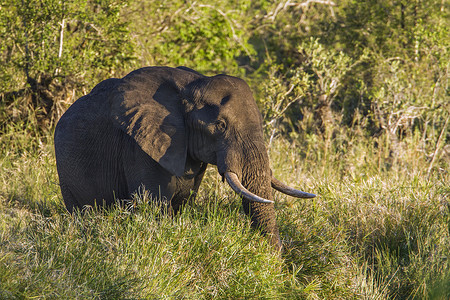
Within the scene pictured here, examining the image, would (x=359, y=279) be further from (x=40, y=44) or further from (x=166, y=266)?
(x=40, y=44)

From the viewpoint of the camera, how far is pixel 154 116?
526 cm

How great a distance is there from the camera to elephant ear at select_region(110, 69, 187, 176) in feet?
16.9

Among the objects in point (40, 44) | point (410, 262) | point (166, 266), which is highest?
point (40, 44)

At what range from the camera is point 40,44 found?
346 inches

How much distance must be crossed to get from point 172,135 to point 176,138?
4 cm

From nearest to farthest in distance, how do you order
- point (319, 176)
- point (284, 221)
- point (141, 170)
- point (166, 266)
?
point (166, 266) < point (141, 170) < point (284, 221) < point (319, 176)

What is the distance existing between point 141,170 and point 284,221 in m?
1.41

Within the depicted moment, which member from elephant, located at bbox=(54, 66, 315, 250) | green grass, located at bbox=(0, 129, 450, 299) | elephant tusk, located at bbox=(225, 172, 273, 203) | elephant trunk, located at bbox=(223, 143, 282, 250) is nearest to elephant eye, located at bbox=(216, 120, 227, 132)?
elephant, located at bbox=(54, 66, 315, 250)

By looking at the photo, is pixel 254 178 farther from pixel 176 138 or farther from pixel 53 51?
pixel 53 51

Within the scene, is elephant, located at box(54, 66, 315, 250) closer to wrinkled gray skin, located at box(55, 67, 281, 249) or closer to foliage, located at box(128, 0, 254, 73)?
wrinkled gray skin, located at box(55, 67, 281, 249)

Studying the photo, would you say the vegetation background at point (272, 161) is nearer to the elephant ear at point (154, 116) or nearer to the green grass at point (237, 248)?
the green grass at point (237, 248)

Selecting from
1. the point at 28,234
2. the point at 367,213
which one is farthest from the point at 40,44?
the point at 367,213

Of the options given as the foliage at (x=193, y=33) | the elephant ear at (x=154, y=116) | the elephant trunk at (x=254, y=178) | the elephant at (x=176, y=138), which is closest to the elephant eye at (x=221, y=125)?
the elephant at (x=176, y=138)

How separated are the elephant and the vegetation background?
0.24 m
